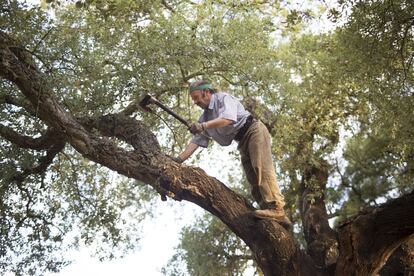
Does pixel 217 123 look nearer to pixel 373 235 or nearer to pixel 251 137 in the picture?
pixel 251 137

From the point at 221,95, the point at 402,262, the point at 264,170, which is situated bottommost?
the point at 402,262

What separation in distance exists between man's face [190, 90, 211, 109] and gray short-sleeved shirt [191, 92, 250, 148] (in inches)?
2.7

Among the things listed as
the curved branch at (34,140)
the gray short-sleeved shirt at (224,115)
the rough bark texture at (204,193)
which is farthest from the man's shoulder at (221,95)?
the curved branch at (34,140)

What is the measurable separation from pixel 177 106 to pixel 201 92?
12.5 ft

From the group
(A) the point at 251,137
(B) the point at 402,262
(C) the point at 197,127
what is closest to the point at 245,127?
(A) the point at 251,137

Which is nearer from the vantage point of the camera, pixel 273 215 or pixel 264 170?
pixel 273 215

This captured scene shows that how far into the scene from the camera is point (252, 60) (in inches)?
345

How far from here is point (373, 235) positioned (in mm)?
5820

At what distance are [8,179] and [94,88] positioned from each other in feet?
7.89

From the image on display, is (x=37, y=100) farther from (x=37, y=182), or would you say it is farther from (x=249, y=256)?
(x=249, y=256)

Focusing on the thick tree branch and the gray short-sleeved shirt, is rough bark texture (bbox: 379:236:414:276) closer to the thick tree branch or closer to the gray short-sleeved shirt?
the thick tree branch

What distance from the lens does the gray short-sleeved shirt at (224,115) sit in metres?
6.47

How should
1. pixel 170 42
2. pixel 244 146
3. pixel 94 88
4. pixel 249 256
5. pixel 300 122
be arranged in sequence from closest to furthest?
pixel 244 146, pixel 94 88, pixel 170 42, pixel 300 122, pixel 249 256

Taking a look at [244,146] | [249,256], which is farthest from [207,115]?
[249,256]
